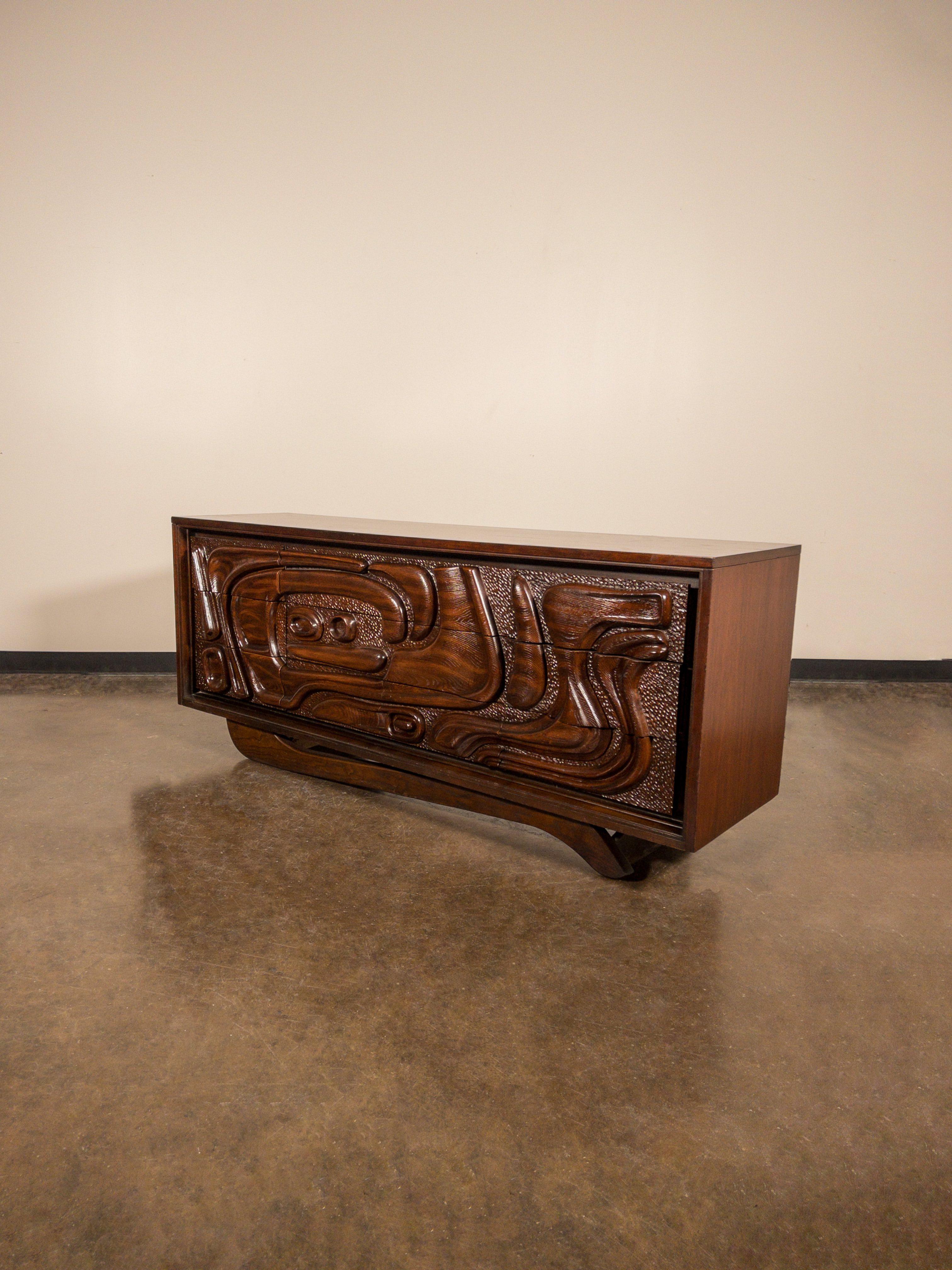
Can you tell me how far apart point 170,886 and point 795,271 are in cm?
325

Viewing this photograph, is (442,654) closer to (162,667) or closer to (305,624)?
(305,624)

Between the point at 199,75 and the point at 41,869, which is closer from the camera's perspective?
the point at 41,869

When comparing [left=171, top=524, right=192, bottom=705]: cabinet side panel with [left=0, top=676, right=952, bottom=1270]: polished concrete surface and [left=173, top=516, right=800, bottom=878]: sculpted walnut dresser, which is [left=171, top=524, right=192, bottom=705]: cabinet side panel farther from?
[left=0, top=676, right=952, bottom=1270]: polished concrete surface

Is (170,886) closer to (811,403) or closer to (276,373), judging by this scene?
(276,373)

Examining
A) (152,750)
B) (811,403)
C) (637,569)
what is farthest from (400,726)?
(811,403)

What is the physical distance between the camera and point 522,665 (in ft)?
6.53

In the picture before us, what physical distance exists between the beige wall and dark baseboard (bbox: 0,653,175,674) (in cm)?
7

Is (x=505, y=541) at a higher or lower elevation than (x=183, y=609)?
higher

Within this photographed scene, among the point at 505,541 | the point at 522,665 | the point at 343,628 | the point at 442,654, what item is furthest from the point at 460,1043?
the point at 343,628

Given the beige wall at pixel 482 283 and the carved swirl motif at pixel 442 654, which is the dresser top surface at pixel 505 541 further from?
the beige wall at pixel 482 283

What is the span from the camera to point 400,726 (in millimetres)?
2264

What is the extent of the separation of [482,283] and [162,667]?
2160 millimetres

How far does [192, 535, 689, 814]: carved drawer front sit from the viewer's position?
182 cm

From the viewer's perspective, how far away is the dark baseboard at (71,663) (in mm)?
3818
